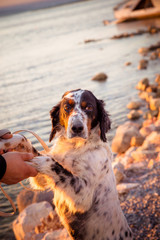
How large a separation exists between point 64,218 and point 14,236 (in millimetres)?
2679

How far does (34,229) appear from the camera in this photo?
4934mm

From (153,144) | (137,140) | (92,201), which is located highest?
(92,201)

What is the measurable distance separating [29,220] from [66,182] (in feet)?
8.97

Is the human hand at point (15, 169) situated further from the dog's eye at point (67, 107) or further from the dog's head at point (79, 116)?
the dog's eye at point (67, 107)

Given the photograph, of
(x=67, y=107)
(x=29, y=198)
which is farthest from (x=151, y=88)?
(x=67, y=107)

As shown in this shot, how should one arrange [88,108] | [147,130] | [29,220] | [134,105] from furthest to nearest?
1. [134,105]
2. [147,130]
3. [29,220]
4. [88,108]

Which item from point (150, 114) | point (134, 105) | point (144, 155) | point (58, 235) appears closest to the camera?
point (58, 235)

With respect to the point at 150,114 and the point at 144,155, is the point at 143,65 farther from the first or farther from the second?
the point at 144,155

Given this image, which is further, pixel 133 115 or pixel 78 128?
pixel 133 115

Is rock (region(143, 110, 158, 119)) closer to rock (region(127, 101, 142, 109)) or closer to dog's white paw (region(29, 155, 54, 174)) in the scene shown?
rock (region(127, 101, 142, 109))

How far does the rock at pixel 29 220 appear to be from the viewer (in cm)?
485

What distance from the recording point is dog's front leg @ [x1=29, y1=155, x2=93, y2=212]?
2703 mm

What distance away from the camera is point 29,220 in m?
4.96

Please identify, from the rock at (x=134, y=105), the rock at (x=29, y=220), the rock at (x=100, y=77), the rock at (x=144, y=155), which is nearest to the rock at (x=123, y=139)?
the rock at (x=144, y=155)
